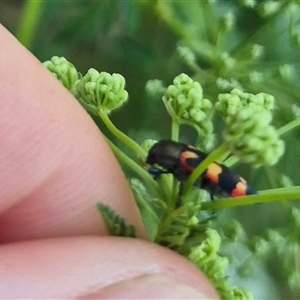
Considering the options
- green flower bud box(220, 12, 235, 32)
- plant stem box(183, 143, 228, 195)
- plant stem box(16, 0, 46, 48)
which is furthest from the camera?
plant stem box(16, 0, 46, 48)

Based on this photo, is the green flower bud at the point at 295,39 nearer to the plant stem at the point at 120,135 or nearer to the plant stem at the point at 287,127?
the plant stem at the point at 287,127

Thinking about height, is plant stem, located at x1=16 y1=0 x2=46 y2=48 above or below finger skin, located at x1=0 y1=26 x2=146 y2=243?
above

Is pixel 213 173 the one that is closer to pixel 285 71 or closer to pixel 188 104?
pixel 188 104

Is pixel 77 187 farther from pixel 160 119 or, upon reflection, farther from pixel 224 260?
pixel 160 119

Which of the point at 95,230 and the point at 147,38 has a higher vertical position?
the point at 147,38

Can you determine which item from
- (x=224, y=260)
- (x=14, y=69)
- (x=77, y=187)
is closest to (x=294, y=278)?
(x=224, y=260)

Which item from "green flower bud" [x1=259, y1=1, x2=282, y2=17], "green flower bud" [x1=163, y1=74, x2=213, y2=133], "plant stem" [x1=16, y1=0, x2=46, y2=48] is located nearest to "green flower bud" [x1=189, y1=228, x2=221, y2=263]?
"green flower bud" [x1=163, y1=74, x2=213, y2=133]

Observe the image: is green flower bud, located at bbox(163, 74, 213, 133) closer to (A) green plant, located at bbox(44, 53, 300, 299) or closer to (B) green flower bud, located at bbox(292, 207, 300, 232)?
(A) green plant, located at bbox(44, 53, 300, 299)
